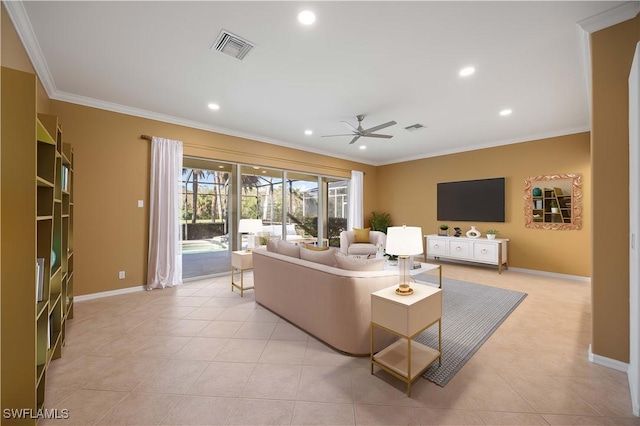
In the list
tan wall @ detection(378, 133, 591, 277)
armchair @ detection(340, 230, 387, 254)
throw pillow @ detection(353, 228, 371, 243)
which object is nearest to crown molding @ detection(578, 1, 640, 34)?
tan wall @ detection(378, 133, 591, 277)

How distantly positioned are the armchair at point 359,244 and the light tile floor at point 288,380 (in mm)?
3065

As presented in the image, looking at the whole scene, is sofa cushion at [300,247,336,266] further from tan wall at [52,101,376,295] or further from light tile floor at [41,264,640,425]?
tan wall at [52,101,376,295]

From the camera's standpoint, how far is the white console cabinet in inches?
207

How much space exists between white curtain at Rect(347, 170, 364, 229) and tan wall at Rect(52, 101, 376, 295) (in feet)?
14.2

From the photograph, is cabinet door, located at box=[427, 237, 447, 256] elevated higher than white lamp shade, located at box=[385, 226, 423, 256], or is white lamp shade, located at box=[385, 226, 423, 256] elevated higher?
white lamp shade, located at box=[385, 226, 423, 256]

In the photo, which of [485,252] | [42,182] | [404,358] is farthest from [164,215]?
[485,252]

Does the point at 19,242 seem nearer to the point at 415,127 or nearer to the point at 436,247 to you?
the point at 415,127

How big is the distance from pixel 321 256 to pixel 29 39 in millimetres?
3364

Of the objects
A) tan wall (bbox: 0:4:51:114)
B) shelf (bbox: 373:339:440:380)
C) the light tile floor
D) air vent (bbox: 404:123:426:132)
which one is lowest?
the light tile floor

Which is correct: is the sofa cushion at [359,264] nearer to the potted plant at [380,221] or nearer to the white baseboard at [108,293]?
the white baseboard at [108,293]

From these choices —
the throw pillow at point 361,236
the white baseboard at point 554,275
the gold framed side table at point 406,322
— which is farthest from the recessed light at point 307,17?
the white baseboard at point 554,275

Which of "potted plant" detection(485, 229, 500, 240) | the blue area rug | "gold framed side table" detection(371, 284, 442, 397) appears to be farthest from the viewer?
"potted plant" detection(485, 229, 500, 240)

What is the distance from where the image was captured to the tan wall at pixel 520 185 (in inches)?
189

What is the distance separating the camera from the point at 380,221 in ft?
25.2
